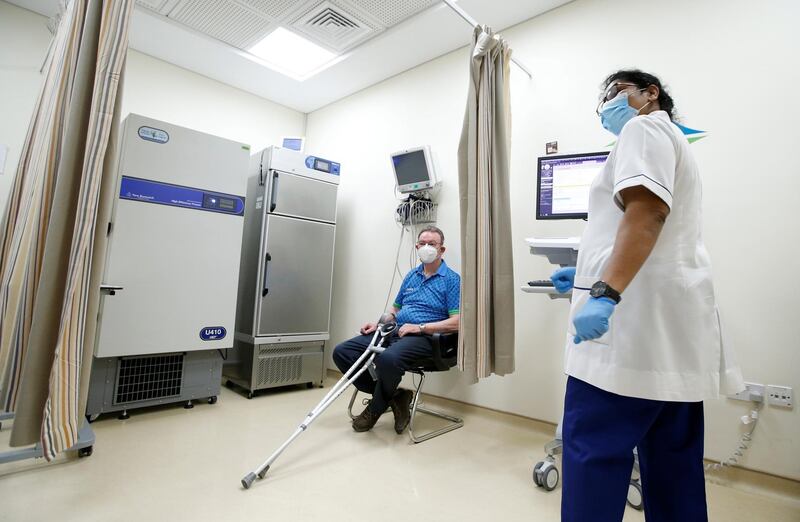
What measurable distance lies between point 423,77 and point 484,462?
2.86 metres

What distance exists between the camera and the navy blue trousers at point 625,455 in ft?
2.77

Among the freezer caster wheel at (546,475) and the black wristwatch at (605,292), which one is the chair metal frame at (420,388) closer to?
the freezer caster wheel at (546,475)

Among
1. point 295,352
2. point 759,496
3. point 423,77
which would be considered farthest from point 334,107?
point 759,496

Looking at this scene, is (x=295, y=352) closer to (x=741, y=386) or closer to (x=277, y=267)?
(x=277, y=267)

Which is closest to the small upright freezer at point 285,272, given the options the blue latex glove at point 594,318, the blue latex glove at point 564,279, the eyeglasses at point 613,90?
the blue latex glove at point 564,279

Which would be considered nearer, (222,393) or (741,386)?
(741,386)

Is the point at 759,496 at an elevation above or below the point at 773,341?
below

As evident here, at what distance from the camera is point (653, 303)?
90cm

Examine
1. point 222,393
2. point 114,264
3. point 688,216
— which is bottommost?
point 222,393

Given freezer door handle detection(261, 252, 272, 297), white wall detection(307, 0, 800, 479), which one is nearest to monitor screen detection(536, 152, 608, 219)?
white wall detection(307, 0, 800, 479)

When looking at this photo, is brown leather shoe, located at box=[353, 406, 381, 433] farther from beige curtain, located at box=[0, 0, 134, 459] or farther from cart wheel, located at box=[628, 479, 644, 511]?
beige curtain, located at box=[0, 0, 134, 459]

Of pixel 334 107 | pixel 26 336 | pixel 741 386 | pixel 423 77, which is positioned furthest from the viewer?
pixel 334 107

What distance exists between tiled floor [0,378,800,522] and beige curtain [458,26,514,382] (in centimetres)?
48

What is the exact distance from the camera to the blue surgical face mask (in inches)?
45.2
